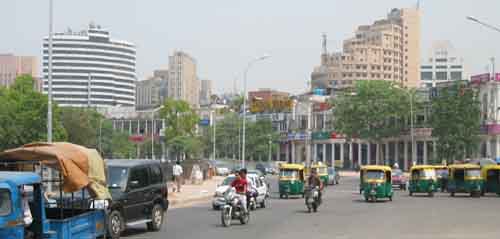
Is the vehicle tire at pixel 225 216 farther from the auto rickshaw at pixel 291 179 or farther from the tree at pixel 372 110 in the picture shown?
the tree at pixel 372 110

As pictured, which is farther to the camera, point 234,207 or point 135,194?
point 234,207

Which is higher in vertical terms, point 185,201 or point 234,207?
point 234,207

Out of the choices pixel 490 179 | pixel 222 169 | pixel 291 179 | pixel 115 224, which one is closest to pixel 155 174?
pixel 115 224

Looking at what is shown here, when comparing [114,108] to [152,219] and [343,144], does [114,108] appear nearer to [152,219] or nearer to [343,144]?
[343,144]

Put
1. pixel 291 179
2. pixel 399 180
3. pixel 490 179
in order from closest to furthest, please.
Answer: pixel 291 179 < pixel 490 179 < pixel 399 180

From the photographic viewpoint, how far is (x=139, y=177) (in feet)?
69.4

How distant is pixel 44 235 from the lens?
45.6 ft

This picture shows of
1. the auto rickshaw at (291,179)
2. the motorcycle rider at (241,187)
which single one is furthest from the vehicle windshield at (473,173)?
the motorcycle rider at (241,187)

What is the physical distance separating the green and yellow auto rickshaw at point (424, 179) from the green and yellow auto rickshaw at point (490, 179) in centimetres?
302

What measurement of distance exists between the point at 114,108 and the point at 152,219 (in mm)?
160112

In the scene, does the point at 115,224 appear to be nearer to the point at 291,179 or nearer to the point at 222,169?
the point at 291,179

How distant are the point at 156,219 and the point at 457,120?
63.8 meters

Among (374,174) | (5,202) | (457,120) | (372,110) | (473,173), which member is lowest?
(473,173)

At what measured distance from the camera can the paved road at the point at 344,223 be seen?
2106 cm
